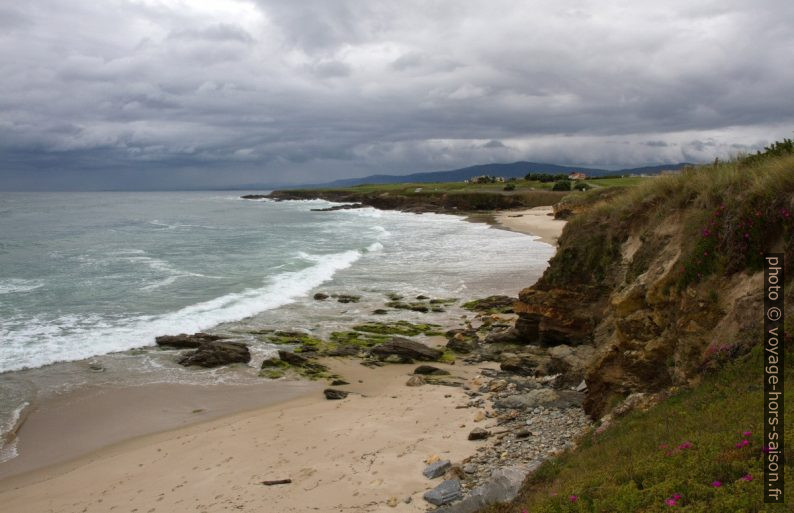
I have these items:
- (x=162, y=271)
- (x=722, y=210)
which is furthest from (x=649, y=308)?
(x=162, y=271)

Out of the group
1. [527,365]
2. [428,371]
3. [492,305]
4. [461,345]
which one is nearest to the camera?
[527,365]

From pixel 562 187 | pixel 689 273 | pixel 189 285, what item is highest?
pixel 562 187

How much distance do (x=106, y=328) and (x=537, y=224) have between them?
50.4 metres

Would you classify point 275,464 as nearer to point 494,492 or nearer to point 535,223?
point 494,492

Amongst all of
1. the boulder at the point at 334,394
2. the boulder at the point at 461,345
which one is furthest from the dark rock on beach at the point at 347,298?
the boulder at the point at 334,394

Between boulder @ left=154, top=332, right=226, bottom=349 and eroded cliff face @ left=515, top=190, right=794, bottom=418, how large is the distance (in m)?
13.1

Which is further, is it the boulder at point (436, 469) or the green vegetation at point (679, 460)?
the boulder at point (436, 469)

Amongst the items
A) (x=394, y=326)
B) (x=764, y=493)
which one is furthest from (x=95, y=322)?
(x=764, y=493)

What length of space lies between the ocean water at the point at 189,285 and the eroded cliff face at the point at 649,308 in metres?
8.66

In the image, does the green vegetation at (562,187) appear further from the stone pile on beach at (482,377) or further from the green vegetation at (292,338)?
the green vegetation at (292,338)

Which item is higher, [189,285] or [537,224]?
[537,224]

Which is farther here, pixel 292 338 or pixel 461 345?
pixel 292 338

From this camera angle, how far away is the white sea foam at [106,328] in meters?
19.8

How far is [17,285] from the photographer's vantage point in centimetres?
3244
